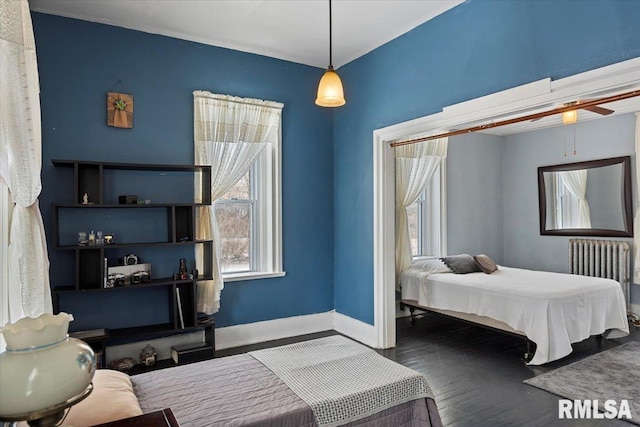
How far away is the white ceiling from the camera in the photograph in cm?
329

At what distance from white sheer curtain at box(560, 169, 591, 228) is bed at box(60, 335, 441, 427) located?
4.90 metres

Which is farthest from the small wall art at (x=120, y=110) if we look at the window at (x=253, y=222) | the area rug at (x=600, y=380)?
the area rug at (x=600, y=380)

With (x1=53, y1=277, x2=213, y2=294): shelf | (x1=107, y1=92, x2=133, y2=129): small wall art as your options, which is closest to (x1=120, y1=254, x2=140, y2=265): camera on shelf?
(x1=53, y1=277, x2=213, y2=294): shelf

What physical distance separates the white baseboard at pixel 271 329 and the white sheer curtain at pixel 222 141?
0.40 metres

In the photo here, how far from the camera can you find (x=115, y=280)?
3479 millimetres

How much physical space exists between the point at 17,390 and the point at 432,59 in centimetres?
354

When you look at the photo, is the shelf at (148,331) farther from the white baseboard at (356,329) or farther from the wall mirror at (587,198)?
the wall mirror at (587,198)

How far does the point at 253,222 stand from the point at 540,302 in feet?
9.62

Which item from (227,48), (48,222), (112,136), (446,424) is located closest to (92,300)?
(48,222)

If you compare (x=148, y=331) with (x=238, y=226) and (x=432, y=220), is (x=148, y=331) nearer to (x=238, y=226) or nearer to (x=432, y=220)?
(x=238, y=226)

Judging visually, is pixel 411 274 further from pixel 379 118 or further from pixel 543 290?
pixel 379 118

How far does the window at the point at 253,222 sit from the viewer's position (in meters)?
4.39

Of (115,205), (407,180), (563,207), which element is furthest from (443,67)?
(563,207)

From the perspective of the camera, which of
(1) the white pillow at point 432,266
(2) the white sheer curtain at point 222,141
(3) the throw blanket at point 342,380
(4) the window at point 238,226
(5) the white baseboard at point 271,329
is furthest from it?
(1) the white pillow at point 432,266
